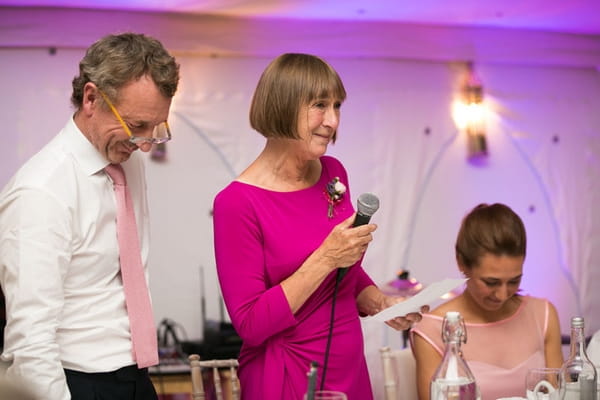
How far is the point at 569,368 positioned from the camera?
2.07 meters

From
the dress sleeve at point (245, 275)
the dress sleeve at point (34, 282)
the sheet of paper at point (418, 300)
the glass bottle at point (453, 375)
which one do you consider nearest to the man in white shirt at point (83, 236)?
the dress sleeve at point (34, 282)

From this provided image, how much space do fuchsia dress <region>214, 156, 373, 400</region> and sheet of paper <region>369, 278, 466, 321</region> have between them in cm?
23

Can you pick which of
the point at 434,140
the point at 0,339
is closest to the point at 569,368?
the point at 0,339

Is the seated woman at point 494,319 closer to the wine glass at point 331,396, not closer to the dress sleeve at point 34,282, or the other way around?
the wine glass at point 331,396

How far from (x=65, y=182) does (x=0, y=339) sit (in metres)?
2.90

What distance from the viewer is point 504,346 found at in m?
2.94

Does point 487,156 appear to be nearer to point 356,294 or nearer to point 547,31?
point 547,31

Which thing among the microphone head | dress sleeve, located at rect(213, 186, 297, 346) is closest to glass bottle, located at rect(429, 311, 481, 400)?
the microphone head

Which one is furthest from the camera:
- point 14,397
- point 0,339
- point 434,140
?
point 434,140

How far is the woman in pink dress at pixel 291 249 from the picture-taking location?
2207 millimetres

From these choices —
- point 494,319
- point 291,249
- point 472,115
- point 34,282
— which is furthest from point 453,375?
point 472,115

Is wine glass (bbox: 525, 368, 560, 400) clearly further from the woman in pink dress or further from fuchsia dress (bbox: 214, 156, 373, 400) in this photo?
fuchsia dress (bbox: 214, 156, 373, 400)

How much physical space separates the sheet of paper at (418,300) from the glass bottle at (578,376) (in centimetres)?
30

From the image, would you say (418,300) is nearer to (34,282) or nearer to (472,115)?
(34,282)
